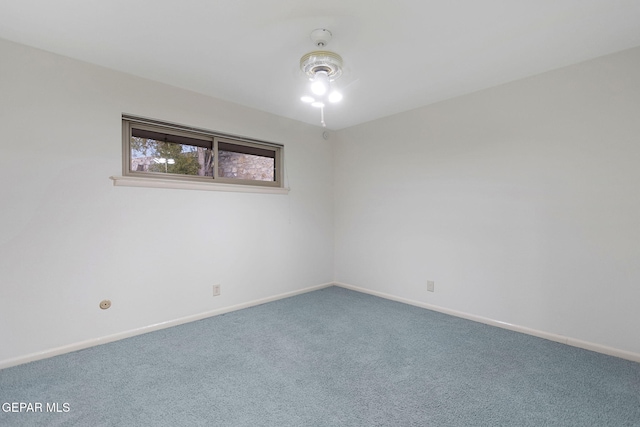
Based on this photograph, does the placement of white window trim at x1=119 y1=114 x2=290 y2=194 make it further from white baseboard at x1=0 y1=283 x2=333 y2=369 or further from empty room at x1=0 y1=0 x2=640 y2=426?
white baseboard at x1=0 y1=283 x2=333 y2=369

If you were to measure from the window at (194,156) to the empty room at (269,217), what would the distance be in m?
0.02

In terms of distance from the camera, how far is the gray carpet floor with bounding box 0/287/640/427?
65.1 inches

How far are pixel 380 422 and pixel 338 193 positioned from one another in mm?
3234

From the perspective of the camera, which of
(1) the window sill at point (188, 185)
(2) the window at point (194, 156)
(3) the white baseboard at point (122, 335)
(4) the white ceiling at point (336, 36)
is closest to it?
(4) the white ceiling at point (336, 36)

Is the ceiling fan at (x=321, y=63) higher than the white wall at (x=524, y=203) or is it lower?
higher

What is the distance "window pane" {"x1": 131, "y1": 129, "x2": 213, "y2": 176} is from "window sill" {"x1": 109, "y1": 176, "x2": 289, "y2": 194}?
155 millimetres

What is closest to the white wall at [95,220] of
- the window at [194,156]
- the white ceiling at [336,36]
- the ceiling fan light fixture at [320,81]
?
the window at [194,156]

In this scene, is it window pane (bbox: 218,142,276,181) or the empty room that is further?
window pane (bbox: 218,142,276,181)

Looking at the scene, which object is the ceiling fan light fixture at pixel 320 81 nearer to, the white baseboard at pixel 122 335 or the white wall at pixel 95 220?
the white wall at pixel 95 220

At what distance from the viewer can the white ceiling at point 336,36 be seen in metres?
1.84

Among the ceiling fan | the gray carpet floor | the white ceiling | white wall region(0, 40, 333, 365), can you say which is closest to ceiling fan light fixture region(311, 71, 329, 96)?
the ceiling fan

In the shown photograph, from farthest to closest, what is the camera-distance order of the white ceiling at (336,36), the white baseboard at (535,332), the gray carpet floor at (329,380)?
the white baseboard at (535,332) < the white ceiling at (336,36) < the gray carpet floor at (329,380)

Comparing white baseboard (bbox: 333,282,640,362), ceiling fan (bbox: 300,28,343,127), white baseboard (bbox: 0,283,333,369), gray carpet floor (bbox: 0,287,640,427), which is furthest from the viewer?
white baseboard (bbox: 333,282,640,362)

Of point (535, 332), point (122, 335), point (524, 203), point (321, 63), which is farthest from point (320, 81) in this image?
point (535, 332)
